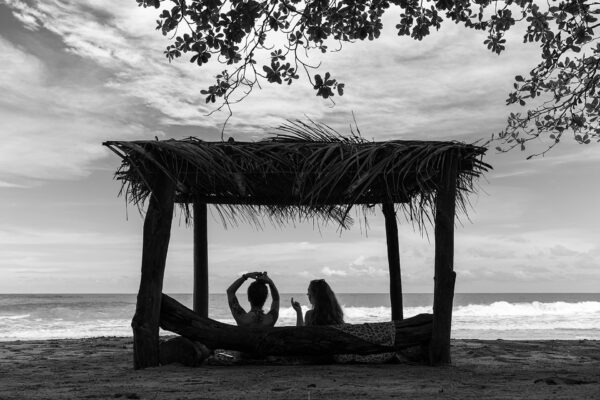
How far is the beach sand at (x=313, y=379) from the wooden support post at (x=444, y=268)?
340mm

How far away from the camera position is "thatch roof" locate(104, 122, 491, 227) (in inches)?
281

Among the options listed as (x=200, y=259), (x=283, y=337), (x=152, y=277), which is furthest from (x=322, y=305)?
(x=200, y=259)

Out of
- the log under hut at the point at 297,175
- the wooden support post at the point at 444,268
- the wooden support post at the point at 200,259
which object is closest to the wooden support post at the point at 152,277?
the log under hut at the point at 297,175

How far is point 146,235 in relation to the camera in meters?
7.29

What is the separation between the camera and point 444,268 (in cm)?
747

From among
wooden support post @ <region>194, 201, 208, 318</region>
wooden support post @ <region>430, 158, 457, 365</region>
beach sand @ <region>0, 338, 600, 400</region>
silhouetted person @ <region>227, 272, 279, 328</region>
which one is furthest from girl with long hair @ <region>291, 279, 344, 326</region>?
wooden support post @ <region>194, 201, 208, 318</region>

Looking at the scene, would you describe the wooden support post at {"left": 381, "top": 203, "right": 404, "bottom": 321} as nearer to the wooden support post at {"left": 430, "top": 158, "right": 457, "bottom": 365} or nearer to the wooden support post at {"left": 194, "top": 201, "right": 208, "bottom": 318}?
the wooden support post at {"left": 430, "top": 158, "right": 457, "bottom": 365}

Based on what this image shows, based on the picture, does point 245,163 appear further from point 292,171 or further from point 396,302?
point 396,302

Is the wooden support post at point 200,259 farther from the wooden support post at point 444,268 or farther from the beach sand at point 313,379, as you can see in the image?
the wooden support post at point 444,268

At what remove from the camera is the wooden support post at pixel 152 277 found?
7.22 metres

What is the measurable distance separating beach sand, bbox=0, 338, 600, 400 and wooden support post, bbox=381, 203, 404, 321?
1.09 metres

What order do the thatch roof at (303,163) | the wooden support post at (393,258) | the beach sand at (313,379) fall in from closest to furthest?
the beach sand at (313,379), the thatch roof at (303,163), the wooden support post at (393,258)

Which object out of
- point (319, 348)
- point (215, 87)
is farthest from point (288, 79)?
point (319, 348)

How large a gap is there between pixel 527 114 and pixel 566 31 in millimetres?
1365
